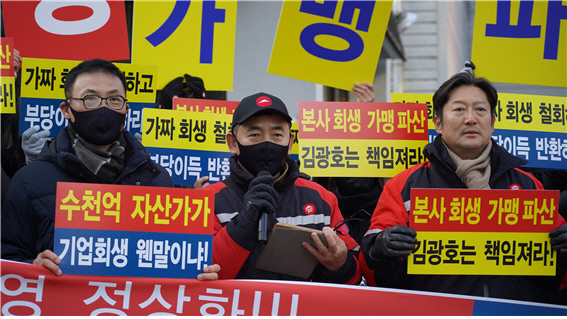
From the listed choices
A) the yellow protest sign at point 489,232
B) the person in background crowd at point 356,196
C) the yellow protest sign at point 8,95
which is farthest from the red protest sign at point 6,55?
the yellow protest sign at point 489,232

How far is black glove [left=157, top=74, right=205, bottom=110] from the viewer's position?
495cm

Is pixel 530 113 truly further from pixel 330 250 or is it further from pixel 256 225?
pixel 256 225

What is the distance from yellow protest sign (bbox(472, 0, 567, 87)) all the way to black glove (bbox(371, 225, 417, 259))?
236 cm

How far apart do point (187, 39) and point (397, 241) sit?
112 inches

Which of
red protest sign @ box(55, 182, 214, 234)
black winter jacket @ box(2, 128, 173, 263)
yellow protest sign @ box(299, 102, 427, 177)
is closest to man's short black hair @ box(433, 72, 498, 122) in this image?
yellow protest sign @ box(299, 102, 427, 177)

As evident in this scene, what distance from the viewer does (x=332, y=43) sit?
15.8ft

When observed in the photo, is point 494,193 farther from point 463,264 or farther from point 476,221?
point 463,264

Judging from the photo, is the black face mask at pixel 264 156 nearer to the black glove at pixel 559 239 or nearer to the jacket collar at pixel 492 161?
the jacket collar at pixel 492 161

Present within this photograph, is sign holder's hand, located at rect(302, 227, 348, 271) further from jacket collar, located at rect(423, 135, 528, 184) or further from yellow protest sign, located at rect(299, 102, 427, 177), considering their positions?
yellow protest sign, located at rect(299, 102, 427, 177)

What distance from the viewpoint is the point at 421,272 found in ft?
9.87

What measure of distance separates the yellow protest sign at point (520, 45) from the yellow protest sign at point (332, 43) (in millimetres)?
798

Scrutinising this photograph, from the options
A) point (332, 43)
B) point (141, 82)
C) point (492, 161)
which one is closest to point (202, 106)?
point (141, 82)

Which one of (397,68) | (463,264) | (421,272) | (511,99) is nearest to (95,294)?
(421,272)

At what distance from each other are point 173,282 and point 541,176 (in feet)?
9.88
